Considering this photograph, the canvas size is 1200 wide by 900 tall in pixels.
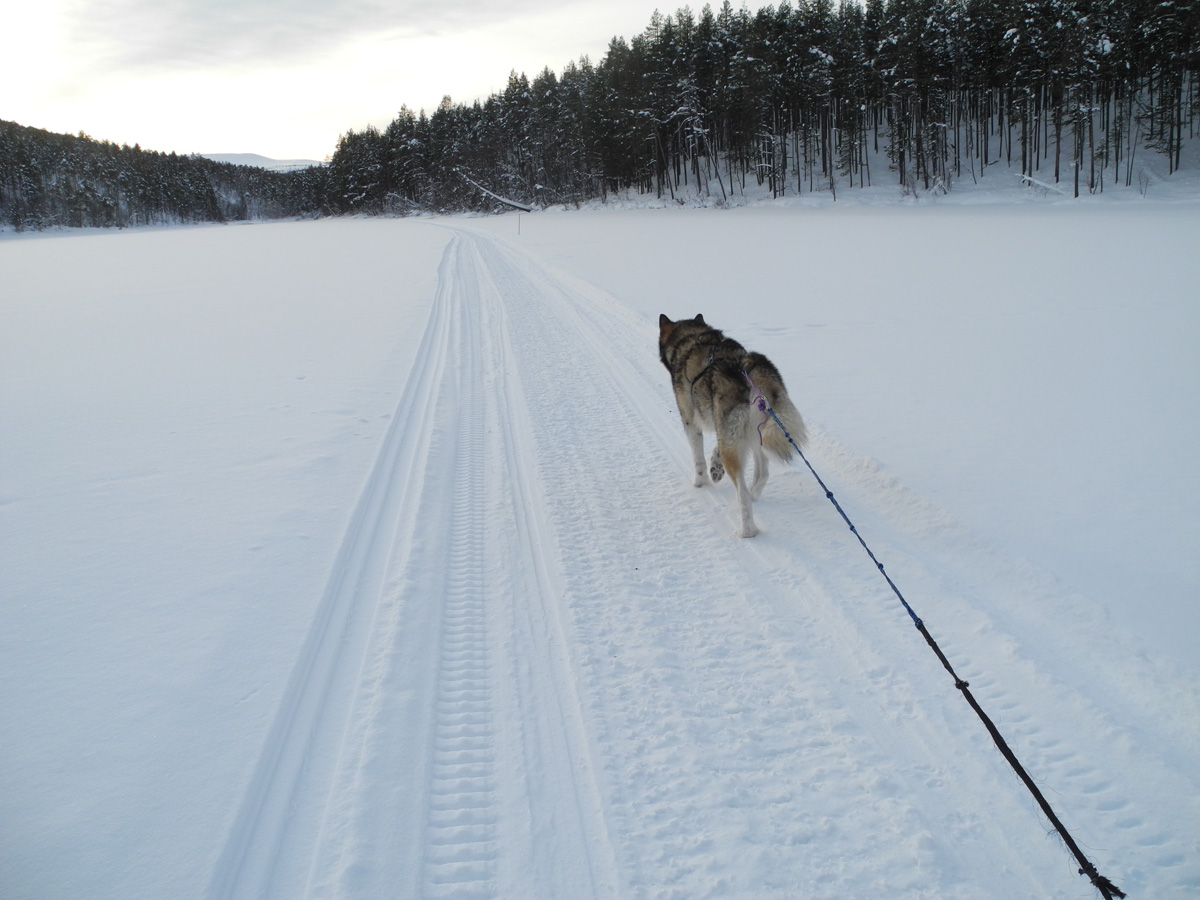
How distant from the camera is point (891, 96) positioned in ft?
144

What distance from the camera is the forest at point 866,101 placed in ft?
124

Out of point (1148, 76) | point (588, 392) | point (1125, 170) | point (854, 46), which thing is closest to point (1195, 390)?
point (588, 392)

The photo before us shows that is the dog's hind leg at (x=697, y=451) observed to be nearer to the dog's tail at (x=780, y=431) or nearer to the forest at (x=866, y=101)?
the dog's tail at (x=780, y=431)

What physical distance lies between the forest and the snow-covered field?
40.5 m

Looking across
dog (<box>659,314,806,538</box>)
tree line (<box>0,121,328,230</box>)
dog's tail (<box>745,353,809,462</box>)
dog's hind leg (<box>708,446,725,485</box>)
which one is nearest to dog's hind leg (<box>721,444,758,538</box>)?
dog (<box>659,314,806,538</box>)

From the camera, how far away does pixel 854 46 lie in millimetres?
44688

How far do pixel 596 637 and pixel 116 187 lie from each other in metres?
125

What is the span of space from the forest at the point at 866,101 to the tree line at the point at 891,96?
0.14m

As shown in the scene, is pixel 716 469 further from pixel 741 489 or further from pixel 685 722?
pixel 685 722

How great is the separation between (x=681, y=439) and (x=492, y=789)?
3894 mm

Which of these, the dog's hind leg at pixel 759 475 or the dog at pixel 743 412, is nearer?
the dog at pixel 743 412

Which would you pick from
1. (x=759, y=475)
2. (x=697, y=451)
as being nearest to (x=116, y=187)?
(x=697, y=451)

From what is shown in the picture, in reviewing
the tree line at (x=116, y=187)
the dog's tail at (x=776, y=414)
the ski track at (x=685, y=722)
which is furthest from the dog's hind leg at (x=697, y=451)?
the tree line at (x=116, y=187)

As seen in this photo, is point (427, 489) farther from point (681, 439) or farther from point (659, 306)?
point (659, 306)
